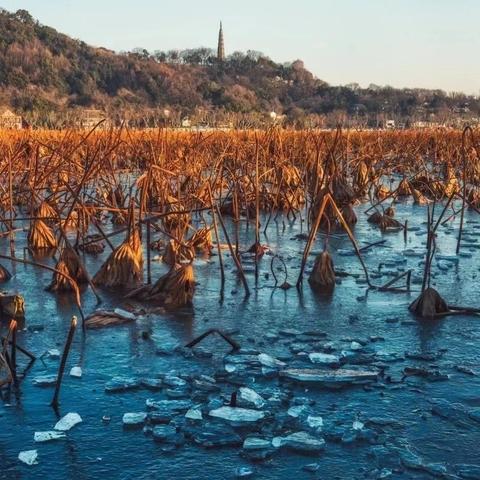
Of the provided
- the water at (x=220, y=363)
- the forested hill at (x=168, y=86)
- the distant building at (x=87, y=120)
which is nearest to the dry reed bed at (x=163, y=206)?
the water at (x=220, y=363)

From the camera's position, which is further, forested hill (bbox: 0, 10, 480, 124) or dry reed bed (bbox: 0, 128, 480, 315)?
forested hill (bbox: 0, 10, 480, 124)

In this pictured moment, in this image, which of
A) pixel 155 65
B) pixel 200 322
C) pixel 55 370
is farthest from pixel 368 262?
pixel 155 65

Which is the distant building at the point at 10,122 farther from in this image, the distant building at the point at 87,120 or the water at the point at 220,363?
the water at the point at 220,363

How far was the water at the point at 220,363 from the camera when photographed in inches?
126

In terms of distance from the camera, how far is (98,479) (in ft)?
9.98

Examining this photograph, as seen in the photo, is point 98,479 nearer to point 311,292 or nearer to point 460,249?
point 311,292

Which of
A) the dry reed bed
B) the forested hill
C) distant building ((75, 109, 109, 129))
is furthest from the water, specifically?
the forested hill

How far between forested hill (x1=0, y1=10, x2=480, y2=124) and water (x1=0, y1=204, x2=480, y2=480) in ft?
177

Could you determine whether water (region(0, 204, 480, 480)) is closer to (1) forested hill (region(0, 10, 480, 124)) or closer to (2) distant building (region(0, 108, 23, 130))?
(2) distant building (region(0, 108, 23, 130))

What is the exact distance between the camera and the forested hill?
72188 millimetres

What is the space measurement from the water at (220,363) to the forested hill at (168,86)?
54.0m

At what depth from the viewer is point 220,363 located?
4.49 m

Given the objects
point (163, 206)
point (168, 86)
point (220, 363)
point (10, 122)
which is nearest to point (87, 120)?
point (10, 122)

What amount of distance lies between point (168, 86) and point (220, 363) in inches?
3234
